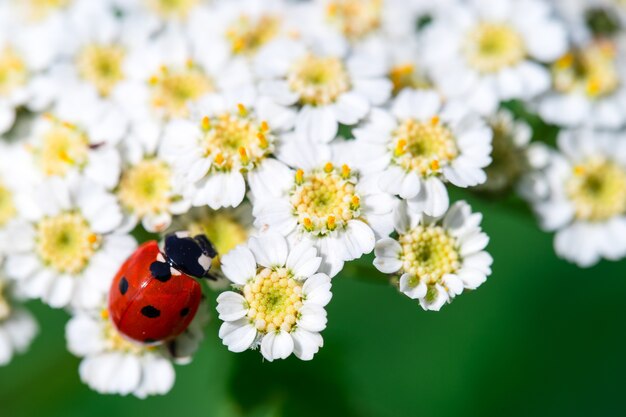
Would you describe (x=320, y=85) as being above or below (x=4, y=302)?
above

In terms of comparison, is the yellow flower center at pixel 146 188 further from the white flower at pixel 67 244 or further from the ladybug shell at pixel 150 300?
the ladybug shell at pixel 150 300

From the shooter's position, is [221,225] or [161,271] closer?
[161,271]

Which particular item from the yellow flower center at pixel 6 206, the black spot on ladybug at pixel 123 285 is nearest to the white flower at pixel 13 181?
the yellow flower center at pixel 6 206

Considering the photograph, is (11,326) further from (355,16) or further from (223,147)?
(355,16)

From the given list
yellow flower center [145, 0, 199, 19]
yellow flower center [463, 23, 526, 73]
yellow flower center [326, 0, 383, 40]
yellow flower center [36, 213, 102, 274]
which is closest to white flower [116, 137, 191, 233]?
yellow flower center [36, 213, 102, 274]

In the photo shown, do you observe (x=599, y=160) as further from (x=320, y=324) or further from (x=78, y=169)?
(x=78, y=169)

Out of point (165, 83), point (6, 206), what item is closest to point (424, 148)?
point (165, 83)

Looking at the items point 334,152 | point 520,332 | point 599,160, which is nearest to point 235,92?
point 334,152
